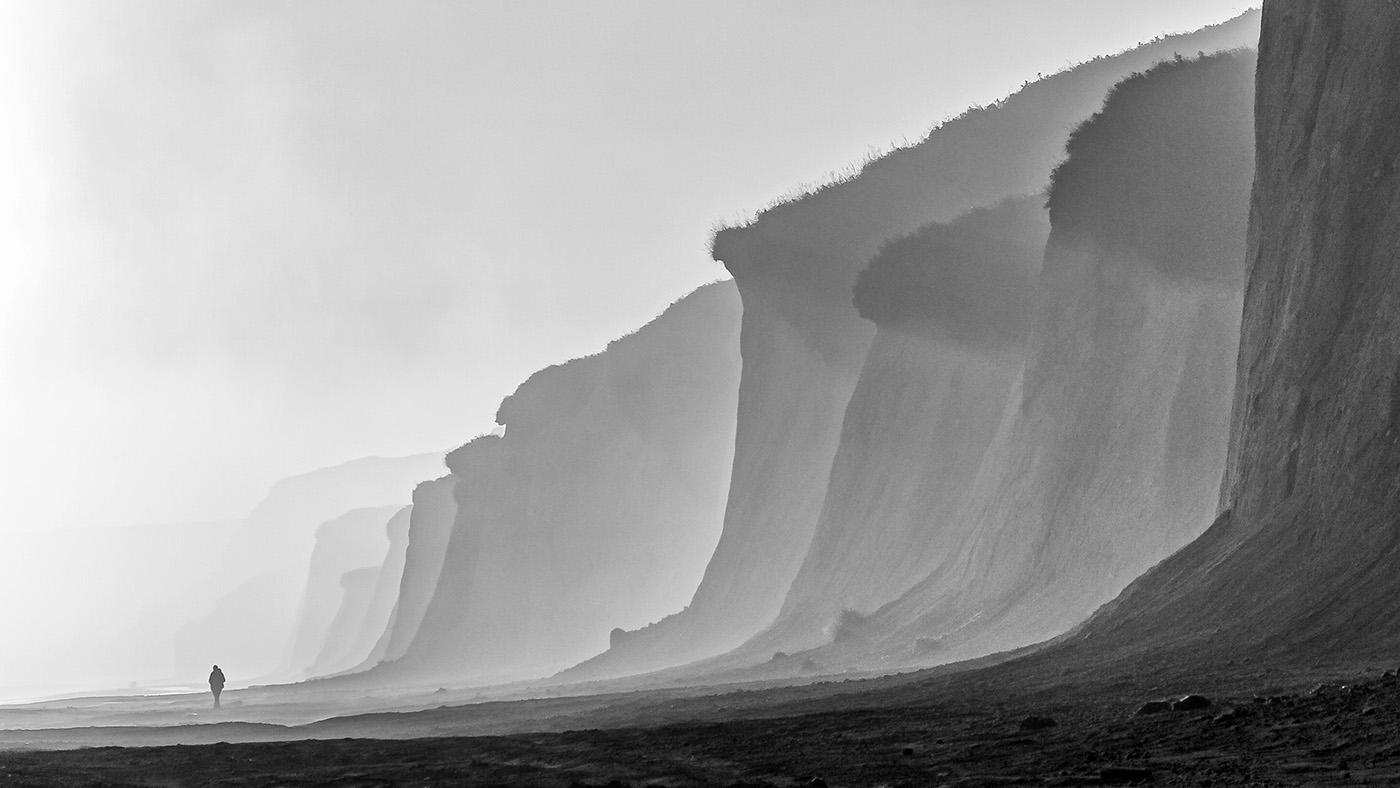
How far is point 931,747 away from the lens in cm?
1058

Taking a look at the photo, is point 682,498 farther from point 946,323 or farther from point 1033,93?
point 1033,93

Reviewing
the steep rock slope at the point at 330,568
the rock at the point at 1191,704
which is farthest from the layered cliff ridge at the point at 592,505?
the steep rock slope at the point at 330,568

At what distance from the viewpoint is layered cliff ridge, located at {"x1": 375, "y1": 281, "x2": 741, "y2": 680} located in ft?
205

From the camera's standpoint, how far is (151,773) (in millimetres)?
13008

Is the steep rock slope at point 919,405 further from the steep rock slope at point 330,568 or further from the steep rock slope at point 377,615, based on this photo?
the steep rock slope at point 330,568

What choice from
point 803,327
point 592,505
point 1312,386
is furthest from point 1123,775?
point 592,505

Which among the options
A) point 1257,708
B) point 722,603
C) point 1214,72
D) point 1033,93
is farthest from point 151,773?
point 722,603

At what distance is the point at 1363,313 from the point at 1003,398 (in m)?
21.0

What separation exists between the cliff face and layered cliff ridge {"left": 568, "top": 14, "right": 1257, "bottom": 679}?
15.8 m

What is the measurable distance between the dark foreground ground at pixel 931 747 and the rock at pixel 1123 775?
0.07 ft

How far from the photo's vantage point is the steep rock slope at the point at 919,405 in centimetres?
3675

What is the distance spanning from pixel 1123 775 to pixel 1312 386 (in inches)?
408

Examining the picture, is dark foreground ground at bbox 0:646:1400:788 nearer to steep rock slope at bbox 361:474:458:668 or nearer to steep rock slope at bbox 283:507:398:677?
steep rock slope at bbox 361:474:458:668

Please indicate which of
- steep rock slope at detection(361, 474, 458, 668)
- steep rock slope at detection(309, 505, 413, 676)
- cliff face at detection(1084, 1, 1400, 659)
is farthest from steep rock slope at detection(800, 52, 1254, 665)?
steep rock slope at detection(309, 505, 413, 676)
